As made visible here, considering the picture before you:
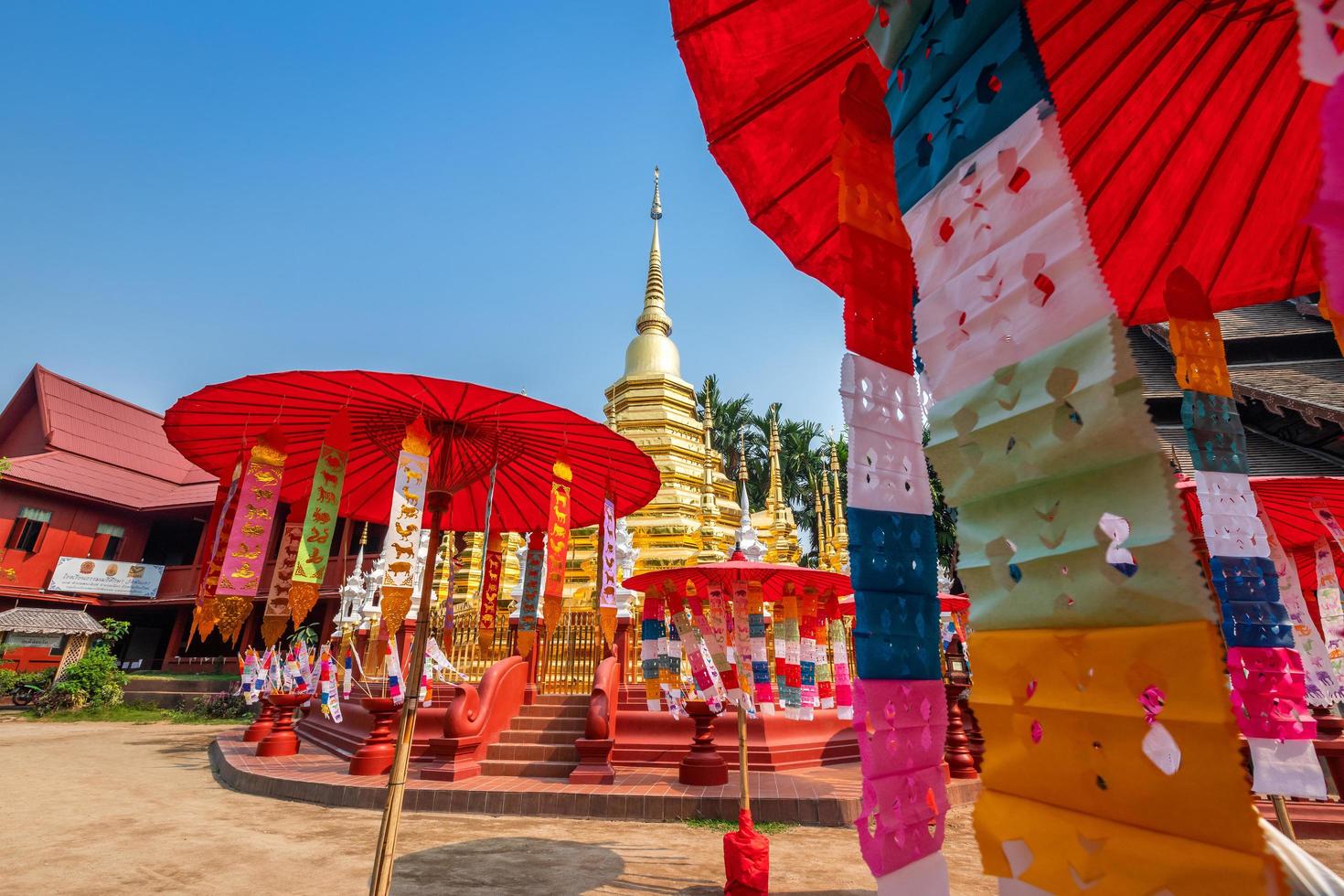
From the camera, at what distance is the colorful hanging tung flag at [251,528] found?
388 cm

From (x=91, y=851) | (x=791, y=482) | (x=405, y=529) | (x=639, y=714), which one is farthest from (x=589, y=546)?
(x=791, y=482)

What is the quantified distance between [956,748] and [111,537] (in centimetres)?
2782

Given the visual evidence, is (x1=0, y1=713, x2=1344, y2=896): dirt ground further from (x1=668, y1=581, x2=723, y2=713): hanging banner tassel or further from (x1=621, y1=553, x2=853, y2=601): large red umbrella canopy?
(x1=621, y1=553, x2=853, y2=601): large red umbrella canopy

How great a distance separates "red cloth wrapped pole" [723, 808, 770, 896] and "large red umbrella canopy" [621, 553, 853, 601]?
2576mm

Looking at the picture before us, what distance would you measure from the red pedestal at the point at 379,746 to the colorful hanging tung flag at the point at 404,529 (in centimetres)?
571

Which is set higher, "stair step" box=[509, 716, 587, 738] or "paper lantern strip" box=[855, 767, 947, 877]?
"paper lantern strip" box=[855, 767, 947, 877]

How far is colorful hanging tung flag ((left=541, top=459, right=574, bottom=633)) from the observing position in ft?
16.9

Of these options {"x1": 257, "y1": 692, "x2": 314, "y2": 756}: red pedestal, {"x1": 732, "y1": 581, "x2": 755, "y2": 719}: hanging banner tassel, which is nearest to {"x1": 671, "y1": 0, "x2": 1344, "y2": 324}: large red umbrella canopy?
{"x1": 732, "y1": 581, "x2": 755, "y2": 719}: hanging banner tassel

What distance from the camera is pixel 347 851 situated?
5891 millimetres

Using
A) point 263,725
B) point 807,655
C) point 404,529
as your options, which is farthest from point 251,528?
point 263,725

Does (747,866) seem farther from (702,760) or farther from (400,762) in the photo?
(702,760)

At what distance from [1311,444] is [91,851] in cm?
2057

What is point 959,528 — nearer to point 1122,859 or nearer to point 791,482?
point 1122,859

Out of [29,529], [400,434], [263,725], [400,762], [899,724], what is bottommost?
[263,725]
